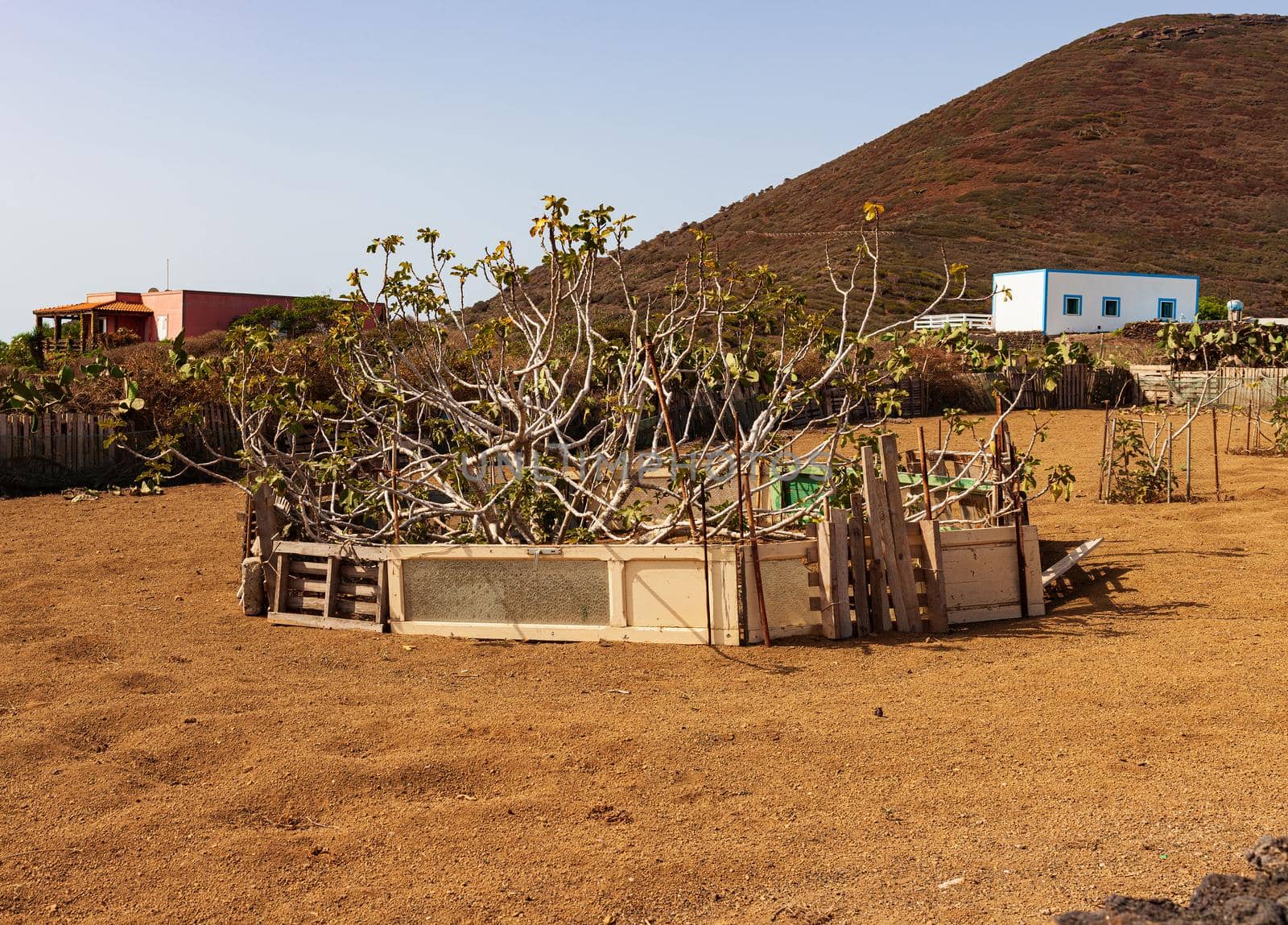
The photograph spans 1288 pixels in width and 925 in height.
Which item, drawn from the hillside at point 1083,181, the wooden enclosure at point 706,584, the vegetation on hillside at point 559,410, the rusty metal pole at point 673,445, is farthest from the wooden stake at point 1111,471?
the hillside at point 1083,181

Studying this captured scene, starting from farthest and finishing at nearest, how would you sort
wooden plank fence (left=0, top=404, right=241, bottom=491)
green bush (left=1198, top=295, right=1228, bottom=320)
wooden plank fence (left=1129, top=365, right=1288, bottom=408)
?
green bush (left=1198, top=295, right=1228, bottom=320), wooden plank fence (left=1129, top=365, right=1288, bottom=408), wooden plank fence (left=0, top=404, right=241, bottom=491)

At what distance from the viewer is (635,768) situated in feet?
15.2

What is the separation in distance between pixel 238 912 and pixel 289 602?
401 centimetres

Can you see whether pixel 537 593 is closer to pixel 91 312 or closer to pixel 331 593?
pixel 331 593

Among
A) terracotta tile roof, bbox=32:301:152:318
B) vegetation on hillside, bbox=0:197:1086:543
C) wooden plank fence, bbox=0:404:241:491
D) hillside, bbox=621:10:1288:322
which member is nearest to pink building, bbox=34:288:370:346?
terracotta tile roof, bbox=32:301:152:318

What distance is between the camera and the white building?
3625 centimetres

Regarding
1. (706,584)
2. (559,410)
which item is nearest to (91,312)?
(559,410)

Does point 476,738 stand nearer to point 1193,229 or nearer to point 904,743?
point 904,743

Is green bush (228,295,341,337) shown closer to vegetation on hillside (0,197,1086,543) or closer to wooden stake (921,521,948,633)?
vegetation on hillside (0,197,1086,543)

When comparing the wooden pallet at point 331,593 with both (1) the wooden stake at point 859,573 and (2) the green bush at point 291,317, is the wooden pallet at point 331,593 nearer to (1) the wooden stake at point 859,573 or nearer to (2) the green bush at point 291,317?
(1) the wooden stake at point 859,573

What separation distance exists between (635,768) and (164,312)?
36458mm

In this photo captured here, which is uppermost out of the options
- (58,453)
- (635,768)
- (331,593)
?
(58,453)

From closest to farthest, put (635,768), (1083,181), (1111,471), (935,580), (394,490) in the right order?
(635,768) < (935,580) < (394,490) < (1111,471) < (1083,181)

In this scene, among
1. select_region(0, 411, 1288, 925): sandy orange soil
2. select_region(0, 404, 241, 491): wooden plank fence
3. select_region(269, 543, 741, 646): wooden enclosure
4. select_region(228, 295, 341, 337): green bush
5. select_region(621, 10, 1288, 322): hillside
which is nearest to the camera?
select_region(0, 411, 1288, 925): sandy orange soil
